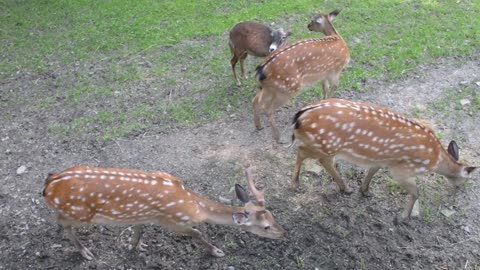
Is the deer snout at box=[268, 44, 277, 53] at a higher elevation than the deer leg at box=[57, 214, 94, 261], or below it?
higher

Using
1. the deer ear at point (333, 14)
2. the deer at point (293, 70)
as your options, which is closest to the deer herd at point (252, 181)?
the deer at point (293, 70)

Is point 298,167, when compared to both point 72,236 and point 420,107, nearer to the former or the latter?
point 420,107

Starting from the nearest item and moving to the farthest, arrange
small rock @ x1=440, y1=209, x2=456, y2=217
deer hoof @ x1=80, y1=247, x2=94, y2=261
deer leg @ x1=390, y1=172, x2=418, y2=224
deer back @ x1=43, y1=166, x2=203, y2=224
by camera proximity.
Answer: deer back @ x1=43, y1=166, x2=203, y2=224
deer hoof @ x1=80, y1=247, x2=94, y2=261
deer leg @ x1=390, y1=172, x2=418, y2=224
small rock @ x1=440, y1=209, x2=456, y2=217

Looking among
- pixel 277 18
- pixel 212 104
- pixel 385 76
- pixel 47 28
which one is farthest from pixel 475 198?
Answer: pixel 47 28

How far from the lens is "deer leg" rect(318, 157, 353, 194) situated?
15.4ft

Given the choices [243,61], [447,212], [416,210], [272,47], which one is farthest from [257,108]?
[447,212]

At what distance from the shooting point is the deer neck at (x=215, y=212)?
14.0 ft

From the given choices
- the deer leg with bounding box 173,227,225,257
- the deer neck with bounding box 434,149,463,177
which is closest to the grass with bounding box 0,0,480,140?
the deer neck with bounding box 434,149,463,177

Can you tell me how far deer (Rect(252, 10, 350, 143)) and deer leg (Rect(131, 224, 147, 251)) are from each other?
1857 mm

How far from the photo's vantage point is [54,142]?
566 centimetres

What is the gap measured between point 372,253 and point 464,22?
4452 mm

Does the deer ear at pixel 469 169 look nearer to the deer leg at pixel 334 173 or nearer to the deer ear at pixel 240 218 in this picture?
the deer leg at pixel 334 173

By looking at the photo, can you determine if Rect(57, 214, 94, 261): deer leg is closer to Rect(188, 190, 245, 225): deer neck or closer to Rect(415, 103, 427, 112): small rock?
Rect(188, 190, 245, 225): deer neck

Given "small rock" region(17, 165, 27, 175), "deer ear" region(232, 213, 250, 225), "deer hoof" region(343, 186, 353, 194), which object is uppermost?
"deer ear" region(232, 213, 250, 225)
